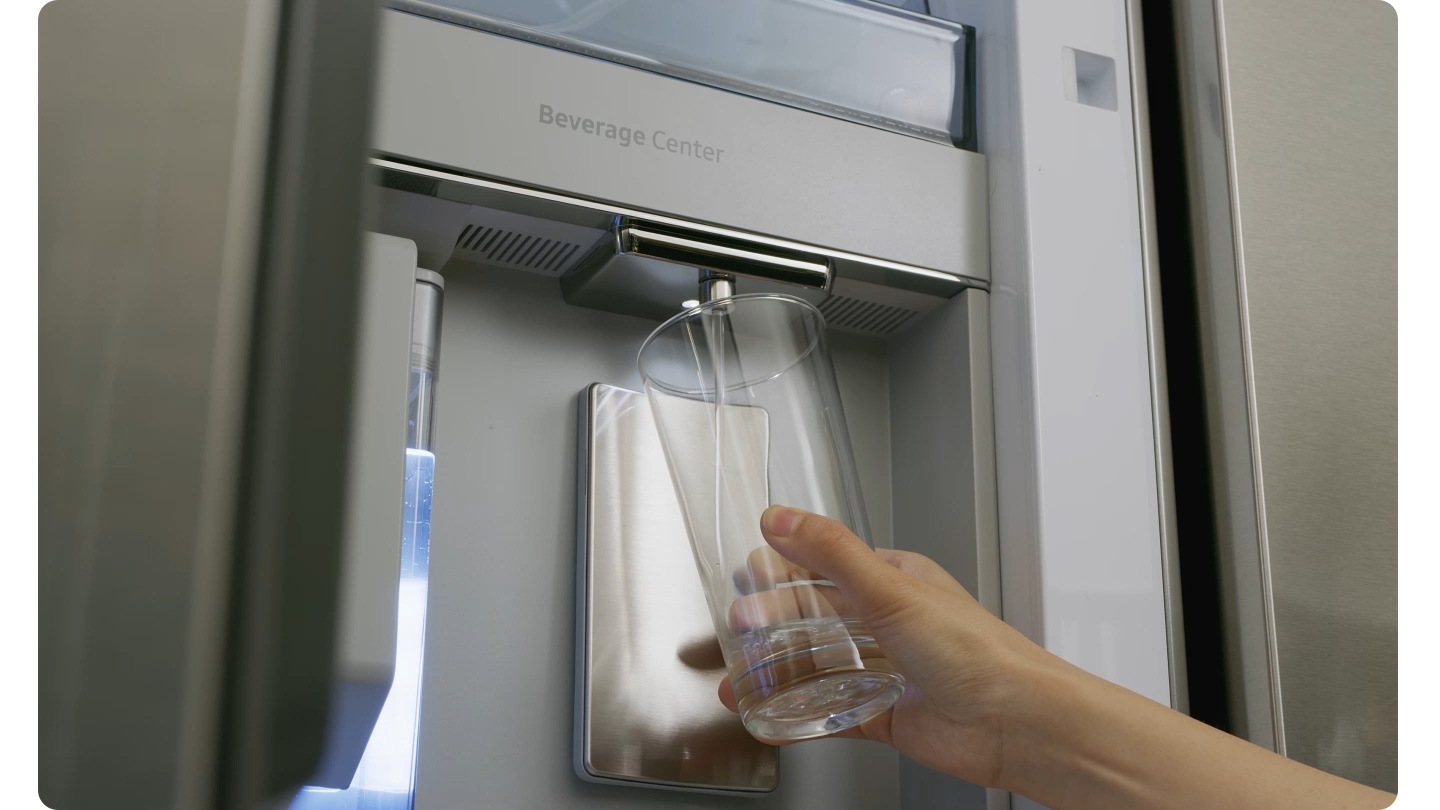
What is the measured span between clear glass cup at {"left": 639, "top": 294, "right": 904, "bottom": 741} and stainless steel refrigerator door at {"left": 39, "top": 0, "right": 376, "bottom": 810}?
42 cm

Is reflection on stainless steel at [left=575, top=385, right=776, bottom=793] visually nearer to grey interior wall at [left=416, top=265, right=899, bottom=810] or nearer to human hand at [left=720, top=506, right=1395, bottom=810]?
grey interior wall at [left=416, top=265, right=899, bottom=810]

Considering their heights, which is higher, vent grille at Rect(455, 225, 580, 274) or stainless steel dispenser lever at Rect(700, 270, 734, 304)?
vent grille at Rect(455, 225, 580, 274)

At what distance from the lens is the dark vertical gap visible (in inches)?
32.0

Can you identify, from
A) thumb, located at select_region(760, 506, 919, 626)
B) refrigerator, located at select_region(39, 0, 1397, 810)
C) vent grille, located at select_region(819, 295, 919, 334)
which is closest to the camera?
thumb, located at select_region(760, 506, 919, 626)

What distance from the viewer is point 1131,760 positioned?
25.7 inches

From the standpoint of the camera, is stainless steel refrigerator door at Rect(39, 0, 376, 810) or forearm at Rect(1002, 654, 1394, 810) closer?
stainless steel refrigerator door at Rect(39, 0, 376, 810)

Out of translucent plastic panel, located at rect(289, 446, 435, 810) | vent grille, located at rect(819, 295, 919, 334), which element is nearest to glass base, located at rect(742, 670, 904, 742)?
translucent plastic panel, located at rect(289, 446, 435, 810)

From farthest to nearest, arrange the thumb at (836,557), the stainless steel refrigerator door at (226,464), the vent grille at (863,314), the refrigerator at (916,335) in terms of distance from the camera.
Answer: the vent grille at (863,314) < the refrigerator at (916,335) < the thumb at (836,557) < the stainless steel refrigerator door at (226,464)

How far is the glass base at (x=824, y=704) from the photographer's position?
607 millimetres

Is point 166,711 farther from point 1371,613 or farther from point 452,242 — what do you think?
point 1371,613

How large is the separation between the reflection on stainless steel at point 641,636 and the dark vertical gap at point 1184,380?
320 mm

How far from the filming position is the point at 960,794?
2.56 ft

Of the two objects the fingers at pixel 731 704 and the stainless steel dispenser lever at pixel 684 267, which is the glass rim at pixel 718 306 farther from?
the fingers at pixel 731 704

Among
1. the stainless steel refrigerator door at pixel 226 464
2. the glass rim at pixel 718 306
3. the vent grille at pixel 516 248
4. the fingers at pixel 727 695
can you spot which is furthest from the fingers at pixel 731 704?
the stainless steel refrigerator door at pixel 226 464
